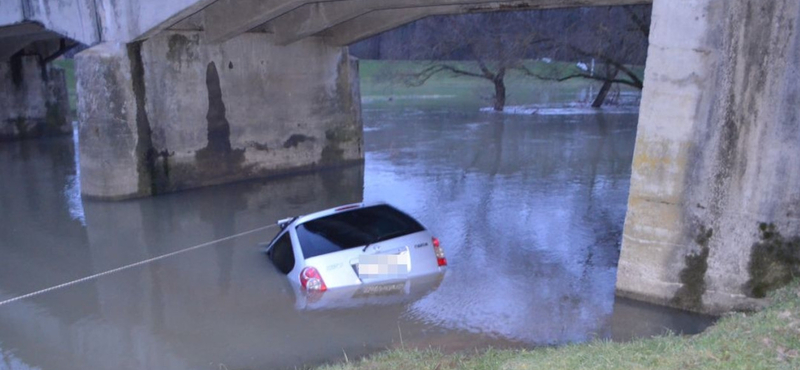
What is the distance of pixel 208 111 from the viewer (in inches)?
615

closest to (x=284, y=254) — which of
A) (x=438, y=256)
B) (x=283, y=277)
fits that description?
(x=283, y=277)

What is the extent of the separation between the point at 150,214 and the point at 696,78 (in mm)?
9892

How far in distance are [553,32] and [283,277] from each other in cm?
1874

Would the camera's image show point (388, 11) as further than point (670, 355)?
Yes

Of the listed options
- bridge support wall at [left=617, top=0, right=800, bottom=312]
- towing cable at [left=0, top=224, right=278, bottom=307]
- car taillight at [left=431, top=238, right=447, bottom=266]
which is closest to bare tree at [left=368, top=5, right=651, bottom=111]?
bridge support wall at [left=617, top=0, right=800, bottom=312]

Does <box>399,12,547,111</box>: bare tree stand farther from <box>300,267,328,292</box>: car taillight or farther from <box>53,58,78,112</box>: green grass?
<box>53,58,78,112</box>: green grass

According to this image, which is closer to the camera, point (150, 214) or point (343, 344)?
point (343, 344)

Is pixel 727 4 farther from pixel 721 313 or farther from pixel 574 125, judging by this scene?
pixel 574 125

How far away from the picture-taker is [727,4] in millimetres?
6871

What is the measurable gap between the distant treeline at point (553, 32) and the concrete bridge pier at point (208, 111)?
802 cm

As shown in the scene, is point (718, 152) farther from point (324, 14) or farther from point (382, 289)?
point (324, 14)

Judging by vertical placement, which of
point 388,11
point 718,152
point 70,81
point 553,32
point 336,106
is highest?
point 388,11

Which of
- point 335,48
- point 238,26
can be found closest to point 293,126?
point 335,48

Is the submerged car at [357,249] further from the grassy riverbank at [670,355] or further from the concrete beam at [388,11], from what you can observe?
the concrete beam at [388,11]
